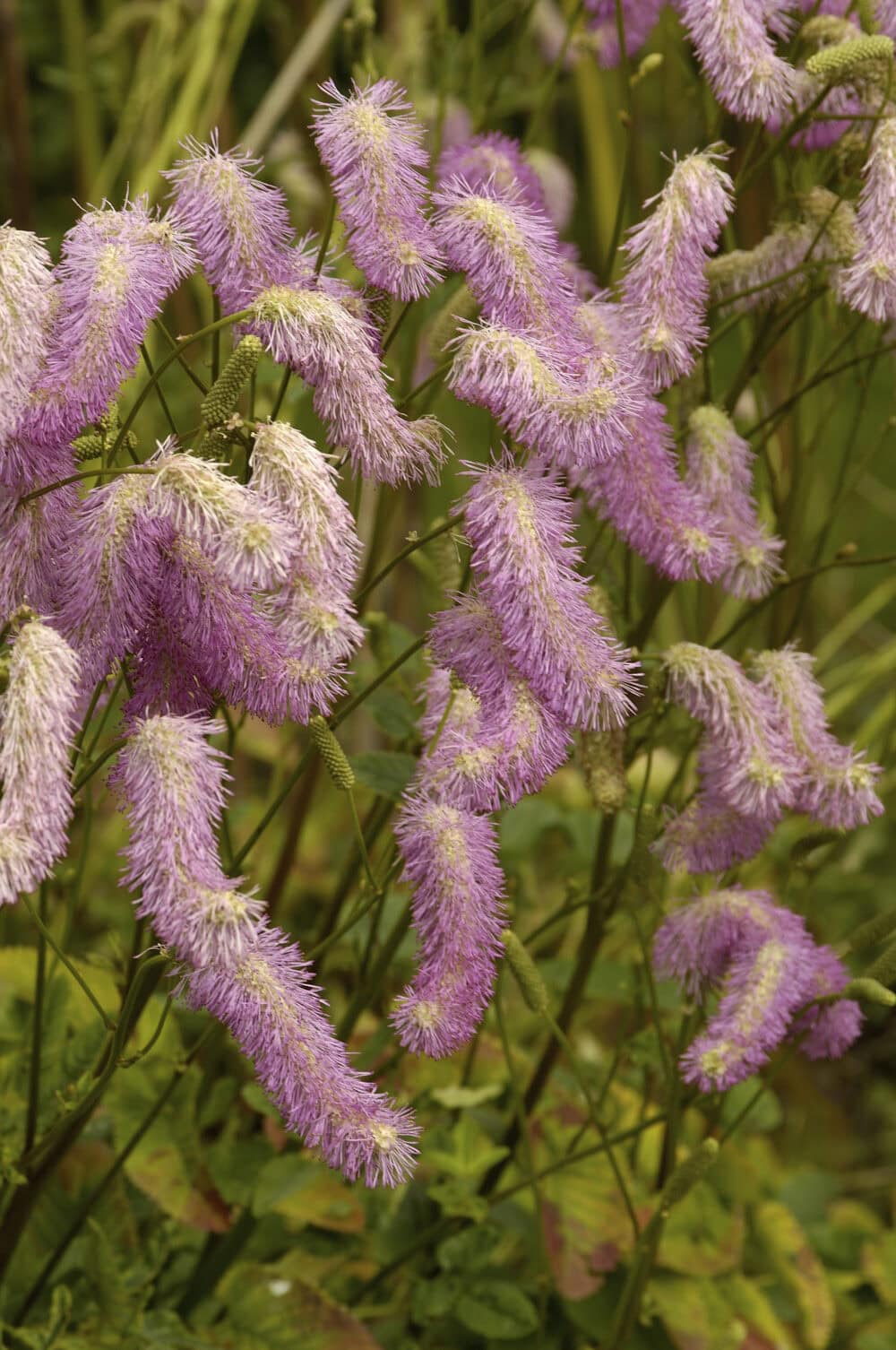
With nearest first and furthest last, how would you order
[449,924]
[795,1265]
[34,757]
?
1. [34,757]
2. [449,924]
3. [795,1265]

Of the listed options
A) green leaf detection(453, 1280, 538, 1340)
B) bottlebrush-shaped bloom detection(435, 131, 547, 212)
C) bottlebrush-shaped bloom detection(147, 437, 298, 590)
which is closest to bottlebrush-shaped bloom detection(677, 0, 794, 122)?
bottlebrush-shaped bloom detection(435, 131, 547, 212)

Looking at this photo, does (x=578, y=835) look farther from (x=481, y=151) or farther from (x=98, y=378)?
(x=98, y=378)

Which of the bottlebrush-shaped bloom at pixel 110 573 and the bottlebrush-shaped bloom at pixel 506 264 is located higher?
the bottlebrush-shaped bloom at pixel 506 264

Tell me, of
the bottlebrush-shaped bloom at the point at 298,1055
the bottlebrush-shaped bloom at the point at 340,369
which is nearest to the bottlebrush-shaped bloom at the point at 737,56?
the bottlebrush-shaped bloom at the point at 340,369

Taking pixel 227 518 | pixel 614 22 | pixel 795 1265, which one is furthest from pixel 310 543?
pixel 795 1265

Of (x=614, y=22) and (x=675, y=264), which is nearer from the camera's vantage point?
(x=675, y=264)

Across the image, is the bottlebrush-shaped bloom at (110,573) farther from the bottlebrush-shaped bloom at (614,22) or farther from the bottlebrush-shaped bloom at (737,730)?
the bottlebrush-shaped bloom at (614,22)

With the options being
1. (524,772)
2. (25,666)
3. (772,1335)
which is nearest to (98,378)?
(25,666)

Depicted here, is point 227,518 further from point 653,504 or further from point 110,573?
point 653,504
